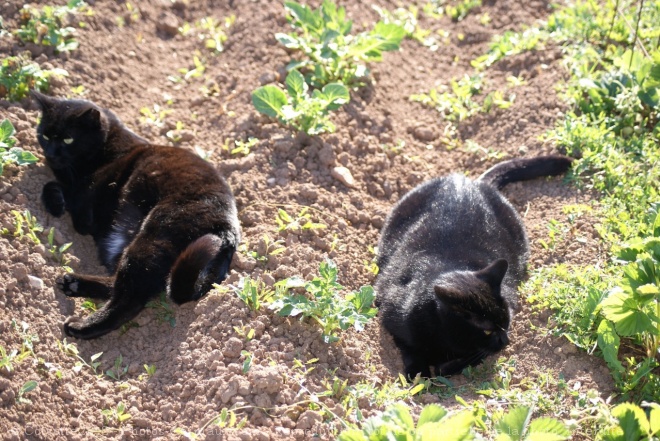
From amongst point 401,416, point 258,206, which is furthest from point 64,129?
point 401,416

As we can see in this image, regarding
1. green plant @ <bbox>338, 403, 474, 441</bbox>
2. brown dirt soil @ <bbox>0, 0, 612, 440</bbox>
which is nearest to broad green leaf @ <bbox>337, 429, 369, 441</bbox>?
green plant @ <bbox>338, 403, 474, 441</bbox>

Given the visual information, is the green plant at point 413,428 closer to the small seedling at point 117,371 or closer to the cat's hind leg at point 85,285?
the small seedling at point 117,371

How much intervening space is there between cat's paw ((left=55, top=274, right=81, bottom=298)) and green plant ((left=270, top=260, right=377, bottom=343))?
4.13 feet

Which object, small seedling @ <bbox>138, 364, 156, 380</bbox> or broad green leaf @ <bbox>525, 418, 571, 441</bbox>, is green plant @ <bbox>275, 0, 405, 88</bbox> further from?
broad green leaf @ <bbox>525, 418, 571, 441</bbox>

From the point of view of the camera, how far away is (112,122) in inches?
196

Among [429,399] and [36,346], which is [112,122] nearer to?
[36,346]

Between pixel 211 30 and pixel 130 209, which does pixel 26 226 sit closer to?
pixel 130 209

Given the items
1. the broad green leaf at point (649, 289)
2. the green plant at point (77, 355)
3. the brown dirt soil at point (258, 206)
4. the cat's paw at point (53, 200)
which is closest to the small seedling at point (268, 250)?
the brown dirt soil at point (258, 206)

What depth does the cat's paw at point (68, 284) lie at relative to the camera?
4109 mm

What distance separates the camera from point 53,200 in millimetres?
4500

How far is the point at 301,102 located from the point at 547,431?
9.61 feet

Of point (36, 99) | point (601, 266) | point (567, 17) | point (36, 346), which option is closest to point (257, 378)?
point (36, 346)

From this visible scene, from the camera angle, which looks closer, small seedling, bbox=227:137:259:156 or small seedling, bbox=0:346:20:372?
small seedling, bbox=0:346:20:372

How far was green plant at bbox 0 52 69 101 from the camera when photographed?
4852mm
